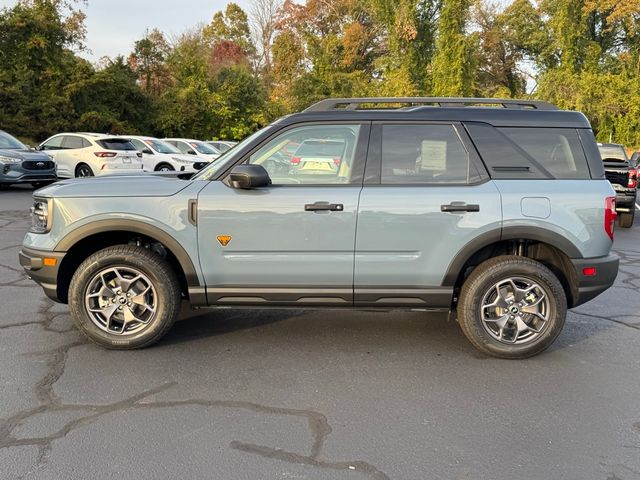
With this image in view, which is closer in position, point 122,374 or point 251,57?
point 122,374

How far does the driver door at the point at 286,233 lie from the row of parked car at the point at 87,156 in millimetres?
10113

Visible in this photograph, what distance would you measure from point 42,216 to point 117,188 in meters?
0.64

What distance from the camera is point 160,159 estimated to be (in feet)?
61.1

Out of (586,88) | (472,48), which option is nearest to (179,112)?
(472,48)

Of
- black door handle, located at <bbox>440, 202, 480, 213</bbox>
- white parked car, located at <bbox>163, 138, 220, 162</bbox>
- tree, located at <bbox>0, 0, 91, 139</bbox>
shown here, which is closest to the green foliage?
tree, located at <bbox>0, 0, 91, 139</bbox>

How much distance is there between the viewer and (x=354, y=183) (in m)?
4.05

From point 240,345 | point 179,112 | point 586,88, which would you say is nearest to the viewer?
point 240,345

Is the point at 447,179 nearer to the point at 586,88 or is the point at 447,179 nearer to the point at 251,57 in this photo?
the point at 586,88

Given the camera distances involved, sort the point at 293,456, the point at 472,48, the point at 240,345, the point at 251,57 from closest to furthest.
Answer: the point at 293,456
the point at 240,345
the point at 472,48
the point at 251,57

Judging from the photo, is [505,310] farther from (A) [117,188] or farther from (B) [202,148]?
(B) [202,148]

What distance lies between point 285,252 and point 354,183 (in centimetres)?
72

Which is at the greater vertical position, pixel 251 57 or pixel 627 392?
pixel 251 57

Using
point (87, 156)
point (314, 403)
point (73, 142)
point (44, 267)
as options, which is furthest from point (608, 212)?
point (73, 142)

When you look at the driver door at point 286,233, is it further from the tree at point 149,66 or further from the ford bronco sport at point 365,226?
the tree at point 149,66
